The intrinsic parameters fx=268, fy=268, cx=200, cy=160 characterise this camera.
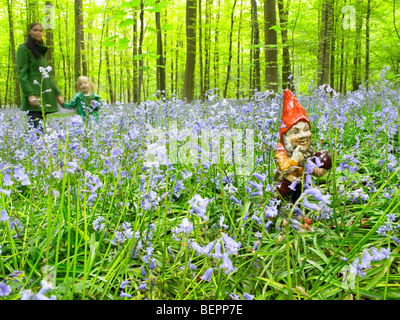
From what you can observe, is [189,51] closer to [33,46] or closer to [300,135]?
[33,46]

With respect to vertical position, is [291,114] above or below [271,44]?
below

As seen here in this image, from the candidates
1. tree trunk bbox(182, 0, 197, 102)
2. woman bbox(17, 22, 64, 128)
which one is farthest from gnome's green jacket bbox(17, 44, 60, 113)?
tree trunk bbox(182, 0, 197, 102)

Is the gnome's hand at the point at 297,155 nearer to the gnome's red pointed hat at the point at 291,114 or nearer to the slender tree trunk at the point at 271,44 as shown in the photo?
the gnome's red pointed hat at the point at 291,114

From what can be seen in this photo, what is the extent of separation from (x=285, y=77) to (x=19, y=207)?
705 cm

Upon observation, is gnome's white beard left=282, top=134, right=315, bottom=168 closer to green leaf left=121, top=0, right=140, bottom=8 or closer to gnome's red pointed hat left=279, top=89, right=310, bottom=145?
gnome's red pointed hat left=279, top=89, right=310, bottom=145

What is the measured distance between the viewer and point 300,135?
6.43 feet

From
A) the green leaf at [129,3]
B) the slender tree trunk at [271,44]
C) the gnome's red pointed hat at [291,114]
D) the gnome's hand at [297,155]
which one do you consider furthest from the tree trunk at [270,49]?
the gnome's hand at [297,155]

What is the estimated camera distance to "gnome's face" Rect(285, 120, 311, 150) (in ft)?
6.42

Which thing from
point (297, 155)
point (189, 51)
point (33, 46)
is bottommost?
point (297, 155)

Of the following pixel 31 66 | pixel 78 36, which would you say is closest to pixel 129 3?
pixel 31 66

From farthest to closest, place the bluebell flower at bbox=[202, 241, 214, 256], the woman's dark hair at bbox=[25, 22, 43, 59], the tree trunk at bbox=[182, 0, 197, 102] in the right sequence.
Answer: the tree trunk at bbox=[182, 0, 197, 102] → the woman's dark hair at bbox=[25, 22, 43, 59] → the bluebell flower at bbox=[202, 241, 214, 256]

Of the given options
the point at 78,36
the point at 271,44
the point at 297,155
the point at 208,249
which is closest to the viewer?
the point at 208,249

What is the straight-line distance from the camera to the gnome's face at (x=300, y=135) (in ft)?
6.42
